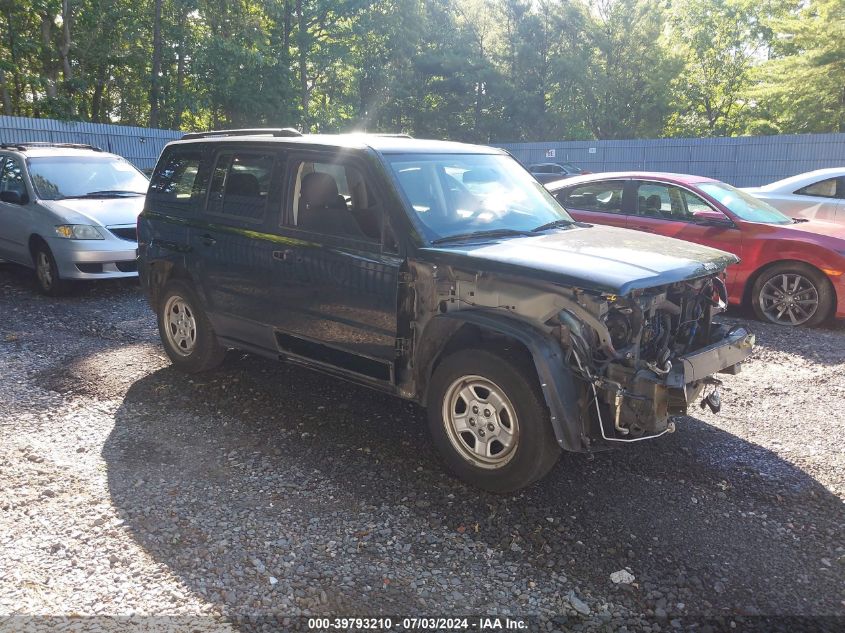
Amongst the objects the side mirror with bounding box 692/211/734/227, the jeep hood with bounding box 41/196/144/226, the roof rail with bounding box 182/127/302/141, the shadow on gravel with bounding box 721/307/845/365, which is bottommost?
the shadow on gravel with bounding box 721/307/845/365

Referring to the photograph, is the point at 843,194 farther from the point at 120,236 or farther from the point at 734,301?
the point at 120,236

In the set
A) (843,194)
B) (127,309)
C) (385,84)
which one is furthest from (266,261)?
(385,84)

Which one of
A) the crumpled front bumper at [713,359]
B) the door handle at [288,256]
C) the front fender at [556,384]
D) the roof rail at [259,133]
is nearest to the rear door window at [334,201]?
the door handle at [288,256]

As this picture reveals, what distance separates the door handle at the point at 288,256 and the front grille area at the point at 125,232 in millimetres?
4745

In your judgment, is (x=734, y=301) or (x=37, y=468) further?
(x=734, y=301)

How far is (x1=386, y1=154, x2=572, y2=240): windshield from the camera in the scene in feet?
13.9

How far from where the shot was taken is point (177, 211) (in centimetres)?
556

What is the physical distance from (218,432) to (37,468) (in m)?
1.07

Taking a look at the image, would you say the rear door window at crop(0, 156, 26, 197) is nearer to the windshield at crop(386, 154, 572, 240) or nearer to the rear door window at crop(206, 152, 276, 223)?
the rear door window at crop(206, 152, 276, 223)

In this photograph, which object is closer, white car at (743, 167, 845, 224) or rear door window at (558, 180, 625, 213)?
rear door window at (558, 180, 625, 213)

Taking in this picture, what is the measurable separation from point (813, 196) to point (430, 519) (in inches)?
313

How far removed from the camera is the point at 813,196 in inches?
360

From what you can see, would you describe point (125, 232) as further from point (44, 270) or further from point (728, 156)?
point (728, 156)

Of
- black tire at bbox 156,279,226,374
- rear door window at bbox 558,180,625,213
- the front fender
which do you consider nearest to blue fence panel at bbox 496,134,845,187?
rear door window at bbox 558,180,625,213
